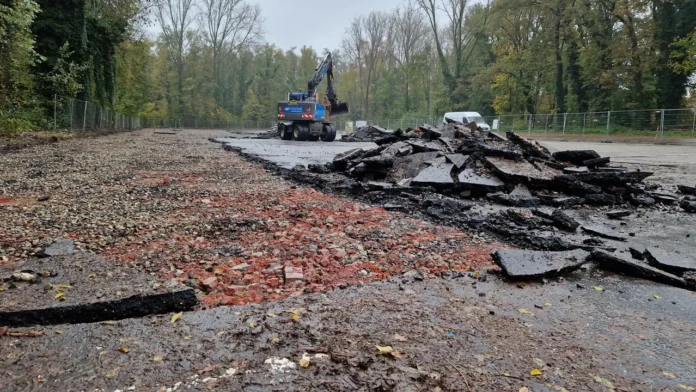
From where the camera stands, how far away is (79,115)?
2253 centimetres

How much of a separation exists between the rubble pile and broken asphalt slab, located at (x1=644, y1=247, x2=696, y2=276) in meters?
2.49

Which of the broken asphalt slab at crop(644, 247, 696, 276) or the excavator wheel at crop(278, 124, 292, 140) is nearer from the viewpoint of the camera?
the broken asphalt slab at crop(644, 247, 696, 276)

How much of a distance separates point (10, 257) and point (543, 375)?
3465 millimetres

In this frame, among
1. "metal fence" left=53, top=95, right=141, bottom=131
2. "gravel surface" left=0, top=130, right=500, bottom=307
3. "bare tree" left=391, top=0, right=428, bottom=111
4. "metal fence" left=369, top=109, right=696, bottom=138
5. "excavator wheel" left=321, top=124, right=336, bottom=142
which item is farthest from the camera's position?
"bare tree" left=391, top=0, right=428, bottom=111

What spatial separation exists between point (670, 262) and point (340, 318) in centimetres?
272

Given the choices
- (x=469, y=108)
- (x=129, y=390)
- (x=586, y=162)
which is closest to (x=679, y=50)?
(x=469, y=108)

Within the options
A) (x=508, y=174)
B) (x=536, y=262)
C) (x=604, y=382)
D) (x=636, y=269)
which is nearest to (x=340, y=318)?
(x=604, y=382)

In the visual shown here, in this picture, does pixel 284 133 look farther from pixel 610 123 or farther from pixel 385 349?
pixel 385 349

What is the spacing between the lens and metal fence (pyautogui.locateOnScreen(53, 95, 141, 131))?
19.5 meters

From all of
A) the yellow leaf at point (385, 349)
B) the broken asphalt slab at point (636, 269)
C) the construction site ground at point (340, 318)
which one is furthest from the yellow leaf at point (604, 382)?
the broken asphalt slab at point (636, 269)

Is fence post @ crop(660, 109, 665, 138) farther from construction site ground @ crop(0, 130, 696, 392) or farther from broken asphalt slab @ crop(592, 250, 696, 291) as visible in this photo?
broken asphalt slab @ crop(592, 250, 696, 291)

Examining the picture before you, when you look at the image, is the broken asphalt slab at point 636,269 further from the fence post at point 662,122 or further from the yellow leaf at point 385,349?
the fence post at point 662,122

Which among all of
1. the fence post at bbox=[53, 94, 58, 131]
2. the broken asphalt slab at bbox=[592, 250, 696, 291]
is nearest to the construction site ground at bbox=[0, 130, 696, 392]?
the broken asphalt slab at bbox=[592, 250, 696, 291]

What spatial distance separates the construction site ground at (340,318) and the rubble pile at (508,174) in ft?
5.52
